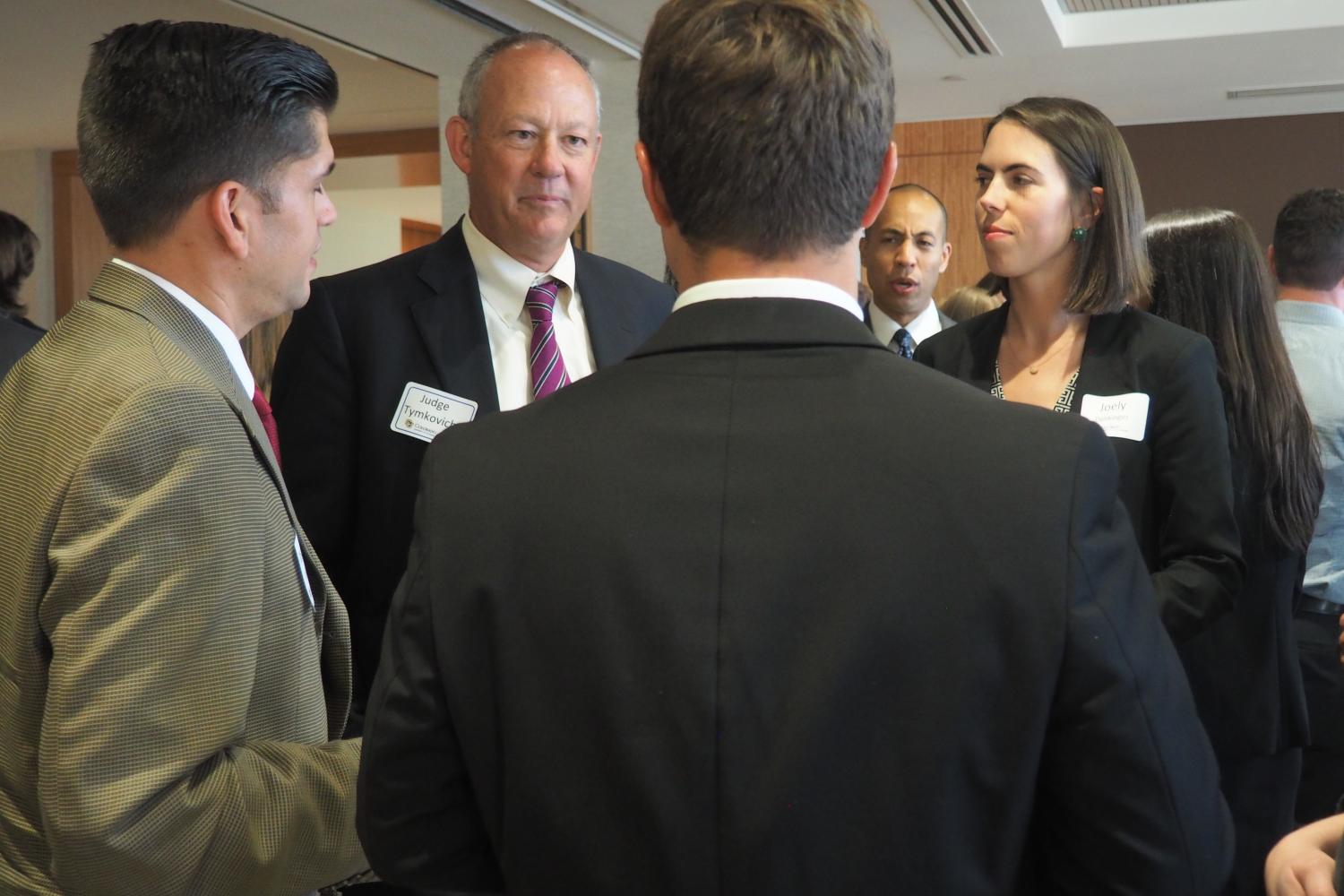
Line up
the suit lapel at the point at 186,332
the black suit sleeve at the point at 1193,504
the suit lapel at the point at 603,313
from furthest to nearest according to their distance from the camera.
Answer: the suit lapel at the point at 603,313
the black suit sleeve at the point at 1193,504
the suit lapel at the point at 186,332

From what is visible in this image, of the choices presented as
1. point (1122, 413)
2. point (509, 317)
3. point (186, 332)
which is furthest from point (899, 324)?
point (186, 332)

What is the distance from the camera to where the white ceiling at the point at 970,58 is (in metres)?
6.05

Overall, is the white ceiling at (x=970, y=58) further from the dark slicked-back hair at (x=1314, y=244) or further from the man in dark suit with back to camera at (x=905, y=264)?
the dark slicked-back hair at (x=1314, y=244)

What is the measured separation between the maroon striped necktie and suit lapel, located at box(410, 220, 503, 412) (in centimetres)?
8

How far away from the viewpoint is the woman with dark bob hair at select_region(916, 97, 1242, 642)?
1878 millimetres

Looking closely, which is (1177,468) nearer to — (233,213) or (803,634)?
(803,634)

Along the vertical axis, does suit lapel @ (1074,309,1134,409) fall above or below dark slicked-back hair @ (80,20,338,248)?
below

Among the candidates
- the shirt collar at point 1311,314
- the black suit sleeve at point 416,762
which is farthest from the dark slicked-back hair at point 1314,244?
the black suit sleeve at point 416,762

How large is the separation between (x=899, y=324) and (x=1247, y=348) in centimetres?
199

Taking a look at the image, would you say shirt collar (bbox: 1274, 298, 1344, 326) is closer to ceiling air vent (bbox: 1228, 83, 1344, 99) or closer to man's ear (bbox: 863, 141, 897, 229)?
man's ear (bbox: 863, 141, 897, 229)

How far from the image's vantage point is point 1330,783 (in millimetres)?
2645

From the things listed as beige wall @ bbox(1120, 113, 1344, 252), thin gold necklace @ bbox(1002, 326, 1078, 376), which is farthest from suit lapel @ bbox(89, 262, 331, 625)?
beige wall @ bbox(1120, 113, 1344, 252)

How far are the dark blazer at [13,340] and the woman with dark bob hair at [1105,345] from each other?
110 inches

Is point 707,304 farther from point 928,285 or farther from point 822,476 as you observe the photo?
point 928,285
